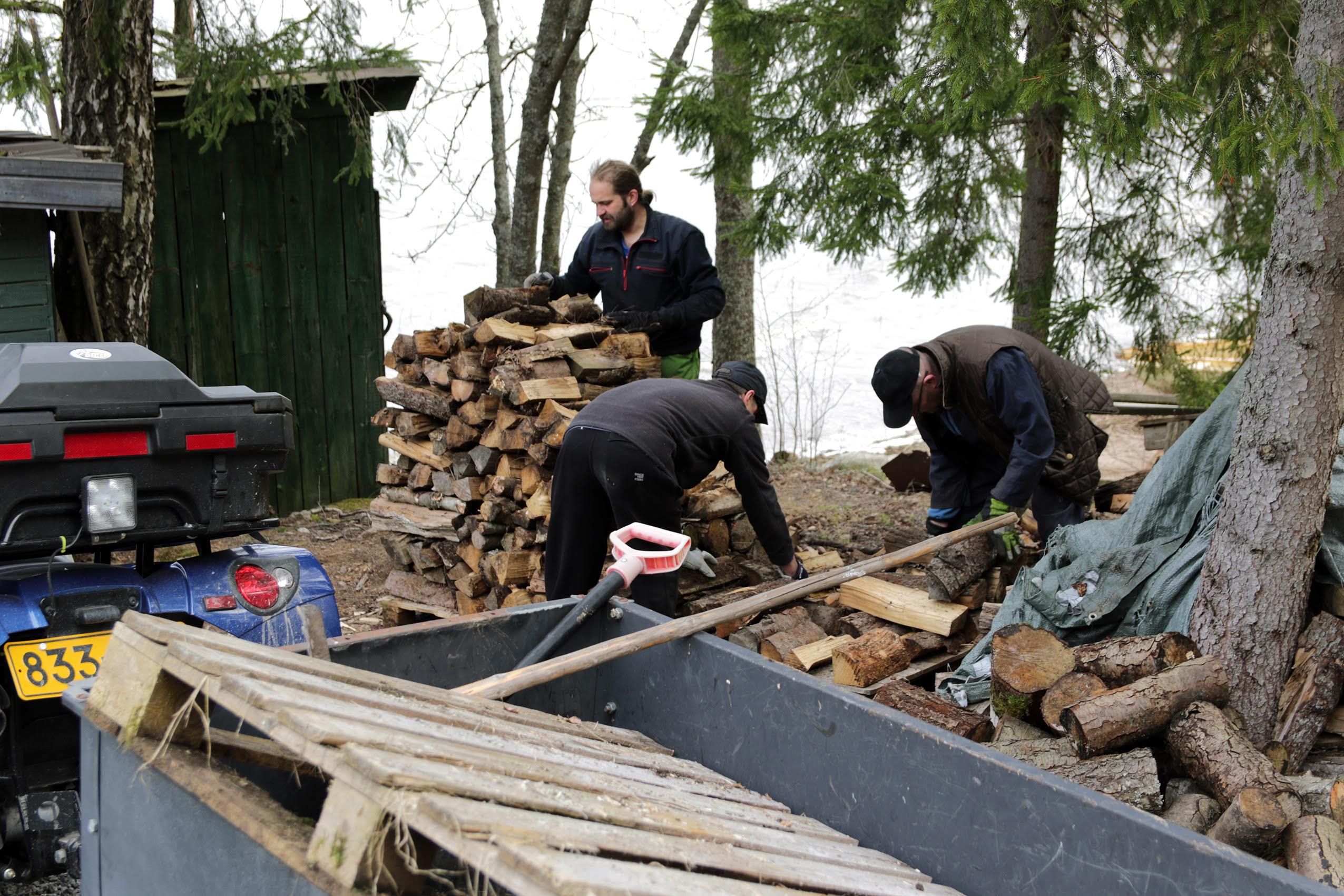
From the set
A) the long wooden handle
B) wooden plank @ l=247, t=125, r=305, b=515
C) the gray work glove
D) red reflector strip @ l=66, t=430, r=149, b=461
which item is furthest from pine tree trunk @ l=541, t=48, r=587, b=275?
red reflector strip @ l=66, t=430, r=149, b=461

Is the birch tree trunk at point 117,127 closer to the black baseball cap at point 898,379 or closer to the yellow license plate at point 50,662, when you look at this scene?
the yellow license plate at point 50,662

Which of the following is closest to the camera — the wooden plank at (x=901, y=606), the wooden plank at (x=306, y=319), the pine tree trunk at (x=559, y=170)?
the wooden plank at (x=901, y=606)

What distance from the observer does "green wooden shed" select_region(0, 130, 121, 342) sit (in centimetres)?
490

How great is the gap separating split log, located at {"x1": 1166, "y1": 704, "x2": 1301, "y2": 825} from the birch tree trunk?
5.81 m

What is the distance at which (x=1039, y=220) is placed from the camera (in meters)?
6.45

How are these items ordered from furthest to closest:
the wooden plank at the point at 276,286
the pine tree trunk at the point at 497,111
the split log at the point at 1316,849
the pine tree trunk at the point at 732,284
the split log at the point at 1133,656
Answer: the pine tree trunk at the point at 497,111
the pine tree trunk at the point at 732,284
the wooden plank at the point at 276,286
the split log at the point at 1133,656
the split log at the point at 1316,849

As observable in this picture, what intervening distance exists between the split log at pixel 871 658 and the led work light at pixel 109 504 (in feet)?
7.82

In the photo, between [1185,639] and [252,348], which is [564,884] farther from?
[252,348]

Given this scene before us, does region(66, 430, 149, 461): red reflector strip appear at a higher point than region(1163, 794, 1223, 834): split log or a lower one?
higher

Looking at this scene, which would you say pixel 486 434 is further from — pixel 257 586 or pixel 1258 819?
pixel 1258 819

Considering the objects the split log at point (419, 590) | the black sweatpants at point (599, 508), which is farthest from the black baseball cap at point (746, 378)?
the split log at point (419, 590)

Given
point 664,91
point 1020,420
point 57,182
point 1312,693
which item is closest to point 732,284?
point 664,91

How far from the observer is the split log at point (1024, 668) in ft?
9.94

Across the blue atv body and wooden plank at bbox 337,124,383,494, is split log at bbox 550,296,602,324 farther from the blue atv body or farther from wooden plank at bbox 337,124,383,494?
wooden plank at bbox 337,124,383,494
